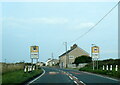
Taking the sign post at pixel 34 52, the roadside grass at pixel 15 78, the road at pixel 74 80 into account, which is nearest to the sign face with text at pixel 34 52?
the sign post at pixel 34 52

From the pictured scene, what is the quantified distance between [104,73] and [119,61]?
40.3ft

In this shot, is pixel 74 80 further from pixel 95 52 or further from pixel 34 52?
pixel 95 52

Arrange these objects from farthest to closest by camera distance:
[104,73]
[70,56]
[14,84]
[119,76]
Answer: [70,56], [104,73], [119,76], [14,84]

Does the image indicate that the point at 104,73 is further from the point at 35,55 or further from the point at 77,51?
the point at 77,51

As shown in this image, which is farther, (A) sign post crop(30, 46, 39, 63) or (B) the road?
(A) sign post crop(30, 46, 39, 63)

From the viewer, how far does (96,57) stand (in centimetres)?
3822

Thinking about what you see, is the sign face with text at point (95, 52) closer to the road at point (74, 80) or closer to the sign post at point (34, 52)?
the sign post at point (34, 52)

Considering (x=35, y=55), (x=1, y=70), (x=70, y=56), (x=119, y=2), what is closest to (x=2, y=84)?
(x=1, y=70)

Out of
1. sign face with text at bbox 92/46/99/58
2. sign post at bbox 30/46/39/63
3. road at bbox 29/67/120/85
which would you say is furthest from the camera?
sign face with text at bbox 92/46/99/58

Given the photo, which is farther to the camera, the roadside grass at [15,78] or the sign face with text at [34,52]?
the sign face with text at [34,52]

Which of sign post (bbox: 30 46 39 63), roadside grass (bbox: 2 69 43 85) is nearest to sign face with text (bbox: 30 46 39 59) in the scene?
sign post (bbox: 30 46 39 63)

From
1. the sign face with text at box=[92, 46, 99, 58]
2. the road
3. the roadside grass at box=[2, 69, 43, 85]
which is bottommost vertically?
the road

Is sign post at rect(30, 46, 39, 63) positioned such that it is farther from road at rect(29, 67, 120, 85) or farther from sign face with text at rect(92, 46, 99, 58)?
road at rect(29, 67, 120, 85)

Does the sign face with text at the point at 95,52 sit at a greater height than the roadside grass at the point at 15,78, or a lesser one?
greater
